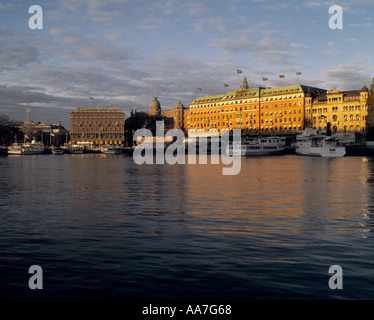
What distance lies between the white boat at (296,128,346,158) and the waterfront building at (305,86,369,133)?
792 inches

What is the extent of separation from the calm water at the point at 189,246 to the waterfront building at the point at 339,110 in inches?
5471

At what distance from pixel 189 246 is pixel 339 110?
540 ft

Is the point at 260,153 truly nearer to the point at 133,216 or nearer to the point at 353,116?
the point at 353,116

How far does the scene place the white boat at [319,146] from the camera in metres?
126

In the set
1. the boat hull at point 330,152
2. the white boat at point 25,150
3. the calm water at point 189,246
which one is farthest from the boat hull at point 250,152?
the calm water at point 189,246

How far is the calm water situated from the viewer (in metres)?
13.0

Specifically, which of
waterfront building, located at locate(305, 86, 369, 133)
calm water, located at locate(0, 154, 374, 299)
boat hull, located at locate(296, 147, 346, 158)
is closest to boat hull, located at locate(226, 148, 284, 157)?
boat hull, located at locate(296, 147, 346, 158)

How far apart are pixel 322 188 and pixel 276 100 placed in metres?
163

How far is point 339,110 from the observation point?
168m

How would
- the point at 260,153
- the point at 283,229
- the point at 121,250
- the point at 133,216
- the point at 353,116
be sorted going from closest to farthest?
the point at 121,250 < the point at 283,229 < the point at 133,216 < the point at 260,153 < the point at 353,116

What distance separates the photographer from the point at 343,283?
13.2 metres

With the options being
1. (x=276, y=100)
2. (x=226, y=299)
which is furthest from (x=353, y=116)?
(x=226, y=299)

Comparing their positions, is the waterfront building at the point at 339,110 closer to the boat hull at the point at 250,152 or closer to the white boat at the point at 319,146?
the white boat at the point at 319,146

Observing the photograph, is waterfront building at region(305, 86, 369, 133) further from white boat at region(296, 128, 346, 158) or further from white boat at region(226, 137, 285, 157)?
white boat at region(226, 137, 285, 157)
